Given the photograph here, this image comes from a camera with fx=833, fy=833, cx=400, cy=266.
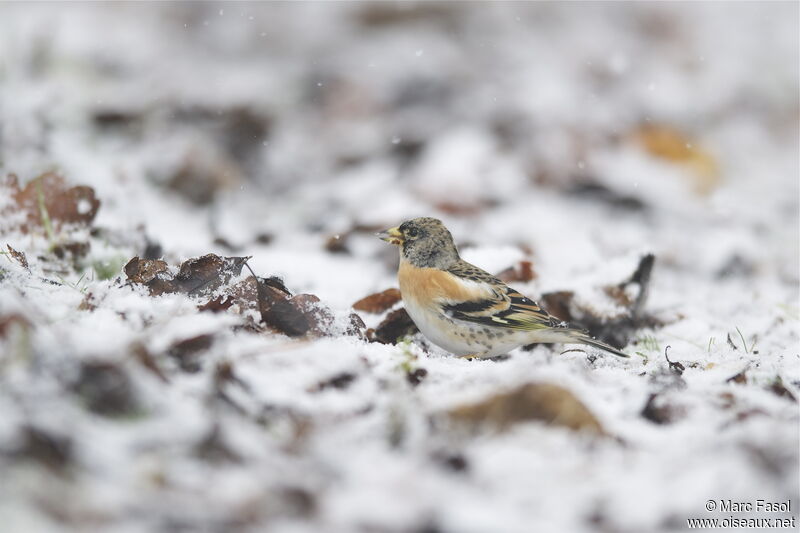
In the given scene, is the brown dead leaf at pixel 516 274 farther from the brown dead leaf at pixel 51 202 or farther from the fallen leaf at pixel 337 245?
the brown dead leaf at pixel 51 202

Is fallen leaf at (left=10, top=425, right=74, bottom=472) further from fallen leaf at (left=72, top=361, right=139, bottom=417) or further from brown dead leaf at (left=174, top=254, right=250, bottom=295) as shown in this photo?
brown dead leaf at (left=174, top=254, right=250, bottom=295)

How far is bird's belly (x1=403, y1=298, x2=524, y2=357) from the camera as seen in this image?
10.9 feet

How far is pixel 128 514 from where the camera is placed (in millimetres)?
1596

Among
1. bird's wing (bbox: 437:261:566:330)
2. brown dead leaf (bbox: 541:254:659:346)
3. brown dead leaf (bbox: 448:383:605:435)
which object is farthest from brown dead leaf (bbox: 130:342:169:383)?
brown dead leaf (bbox: 541:254:659:346)

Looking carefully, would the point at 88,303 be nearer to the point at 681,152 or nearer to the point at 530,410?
the point at 530,410

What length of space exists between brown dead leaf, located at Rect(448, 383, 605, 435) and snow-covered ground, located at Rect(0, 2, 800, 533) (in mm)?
27

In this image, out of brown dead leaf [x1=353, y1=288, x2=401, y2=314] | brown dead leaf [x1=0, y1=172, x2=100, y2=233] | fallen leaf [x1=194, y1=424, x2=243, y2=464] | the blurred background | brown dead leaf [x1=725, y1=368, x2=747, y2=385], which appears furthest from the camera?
the blurred background

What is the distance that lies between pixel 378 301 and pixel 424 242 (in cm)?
35

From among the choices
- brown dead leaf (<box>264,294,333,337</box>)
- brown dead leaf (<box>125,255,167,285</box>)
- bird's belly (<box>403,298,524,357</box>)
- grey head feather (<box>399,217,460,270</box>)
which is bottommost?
brown dead leaf (<box>264,294,333,337</box>)

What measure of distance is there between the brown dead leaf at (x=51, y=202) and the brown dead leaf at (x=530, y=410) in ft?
8.33

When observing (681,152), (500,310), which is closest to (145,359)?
(500,310)

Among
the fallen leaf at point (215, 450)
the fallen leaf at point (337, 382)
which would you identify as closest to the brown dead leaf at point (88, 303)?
the fallen leaf at point (337, 382)

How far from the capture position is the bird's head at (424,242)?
12.3 ft

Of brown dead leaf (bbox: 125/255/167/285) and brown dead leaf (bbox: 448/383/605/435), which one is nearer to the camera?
brown dead leaf (bbox: 448/383/605/435)
